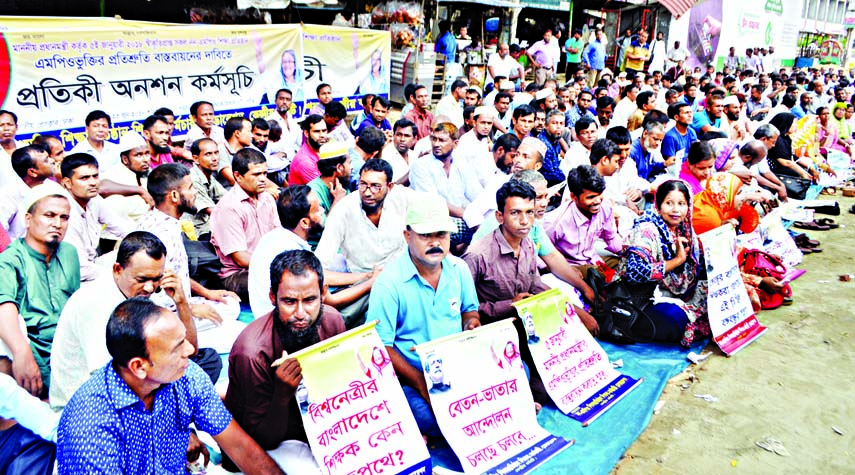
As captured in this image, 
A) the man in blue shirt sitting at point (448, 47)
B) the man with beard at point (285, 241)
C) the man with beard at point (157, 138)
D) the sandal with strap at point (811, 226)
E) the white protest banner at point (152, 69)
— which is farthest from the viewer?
the man in blue shirt sitting at point (448, 47)

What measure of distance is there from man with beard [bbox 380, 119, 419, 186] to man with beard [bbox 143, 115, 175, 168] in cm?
232

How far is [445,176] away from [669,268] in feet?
8.56

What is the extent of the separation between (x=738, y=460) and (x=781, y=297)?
286cm

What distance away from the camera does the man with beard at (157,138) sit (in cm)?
677

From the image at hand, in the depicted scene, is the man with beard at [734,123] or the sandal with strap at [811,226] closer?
the sandal with strap at [811,226]

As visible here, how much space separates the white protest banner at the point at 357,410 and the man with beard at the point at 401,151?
13.3ft

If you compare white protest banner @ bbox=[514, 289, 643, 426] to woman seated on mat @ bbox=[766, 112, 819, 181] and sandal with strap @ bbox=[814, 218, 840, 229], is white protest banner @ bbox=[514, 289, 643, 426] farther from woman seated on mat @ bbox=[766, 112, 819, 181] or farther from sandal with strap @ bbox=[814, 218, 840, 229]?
woman seated on mat @ bbox=[766, 112, 819, 181]

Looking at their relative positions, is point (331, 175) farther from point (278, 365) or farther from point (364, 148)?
point (278, 365)

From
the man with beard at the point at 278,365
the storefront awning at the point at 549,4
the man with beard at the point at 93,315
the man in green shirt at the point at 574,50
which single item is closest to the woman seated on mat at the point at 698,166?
the man with beard at the point at 278,365

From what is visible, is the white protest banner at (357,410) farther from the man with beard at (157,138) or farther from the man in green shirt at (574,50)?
the man in green shirt at (574,50)

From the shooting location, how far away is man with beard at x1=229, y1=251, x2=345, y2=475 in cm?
308

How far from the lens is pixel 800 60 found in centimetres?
3284

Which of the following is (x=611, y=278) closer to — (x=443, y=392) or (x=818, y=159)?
(x=443, y=392)

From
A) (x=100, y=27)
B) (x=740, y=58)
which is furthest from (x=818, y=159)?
(x=740, y=58)
